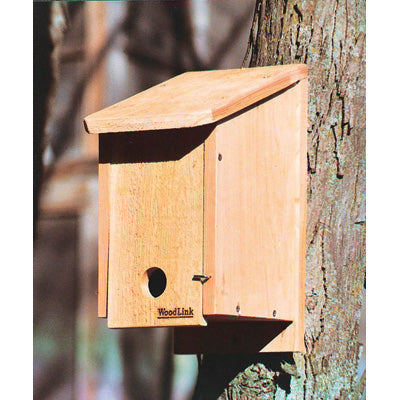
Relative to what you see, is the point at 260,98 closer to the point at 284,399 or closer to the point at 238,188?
the point at 238,188

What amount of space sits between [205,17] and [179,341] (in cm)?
314

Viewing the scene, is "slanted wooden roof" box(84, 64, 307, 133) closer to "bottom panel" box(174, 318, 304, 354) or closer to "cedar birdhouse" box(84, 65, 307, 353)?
"cedar birdhouse" box(84, 65, 307, 353)

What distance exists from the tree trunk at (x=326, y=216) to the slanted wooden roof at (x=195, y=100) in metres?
0.13

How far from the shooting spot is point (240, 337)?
120 inches

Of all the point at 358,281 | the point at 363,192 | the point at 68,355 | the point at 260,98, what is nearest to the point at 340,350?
the point at 358,281

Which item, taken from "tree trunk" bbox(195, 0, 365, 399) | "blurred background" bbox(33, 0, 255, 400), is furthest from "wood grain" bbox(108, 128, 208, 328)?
"blurred background" bbox(33, 0, 255, 400)

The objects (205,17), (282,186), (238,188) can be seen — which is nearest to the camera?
(238,188)

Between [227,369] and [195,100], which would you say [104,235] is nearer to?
[195,100]

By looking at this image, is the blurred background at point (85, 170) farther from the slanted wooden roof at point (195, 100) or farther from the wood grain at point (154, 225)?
the wood grain at point (154, 225)

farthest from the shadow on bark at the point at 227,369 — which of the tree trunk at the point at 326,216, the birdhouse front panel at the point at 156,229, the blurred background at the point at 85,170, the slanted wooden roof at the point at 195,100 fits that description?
the blurred background at the point at 85,170

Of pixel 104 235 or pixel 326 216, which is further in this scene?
pixel 326 216

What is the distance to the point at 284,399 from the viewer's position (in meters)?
3.02

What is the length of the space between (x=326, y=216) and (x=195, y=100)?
2.03ft

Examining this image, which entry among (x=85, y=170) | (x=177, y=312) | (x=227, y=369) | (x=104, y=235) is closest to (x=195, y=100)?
(x=104, y=235)
